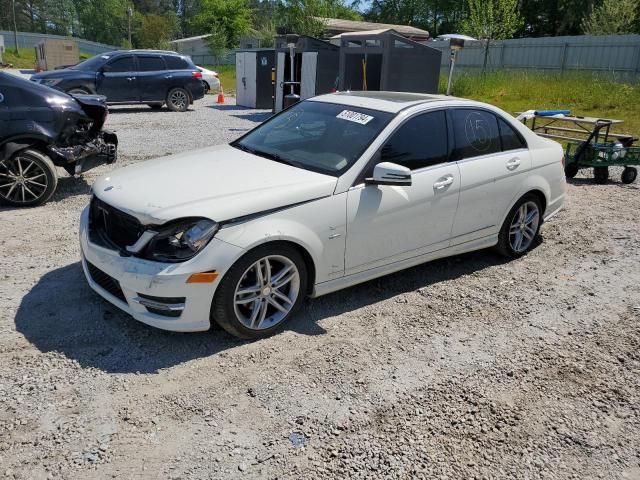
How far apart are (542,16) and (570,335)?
1876 inches

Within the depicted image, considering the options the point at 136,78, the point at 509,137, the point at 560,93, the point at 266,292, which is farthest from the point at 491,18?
the point at 266,292

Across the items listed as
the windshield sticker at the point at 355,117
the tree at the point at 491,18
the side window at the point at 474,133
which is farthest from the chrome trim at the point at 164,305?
the tree at the point at 491,18

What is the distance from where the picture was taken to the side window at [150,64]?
1650cm


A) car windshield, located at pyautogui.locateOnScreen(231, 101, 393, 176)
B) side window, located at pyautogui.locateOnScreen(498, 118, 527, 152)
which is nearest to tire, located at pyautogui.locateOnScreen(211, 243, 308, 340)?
Result: car windshield, located at pyautogui.locateOnScreen(231, 101, 393, 176)

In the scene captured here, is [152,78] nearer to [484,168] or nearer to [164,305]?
[484,168]

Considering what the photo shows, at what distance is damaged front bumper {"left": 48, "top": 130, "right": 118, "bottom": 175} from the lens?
22.0 feet

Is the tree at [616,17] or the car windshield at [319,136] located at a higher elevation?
the tree at [616,17]

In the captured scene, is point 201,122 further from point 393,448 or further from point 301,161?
point 393,448

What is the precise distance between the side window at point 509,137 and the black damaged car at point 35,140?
192 inches

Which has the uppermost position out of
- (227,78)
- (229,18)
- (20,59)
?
(229,18)

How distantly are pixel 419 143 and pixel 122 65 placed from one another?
14.0 meters

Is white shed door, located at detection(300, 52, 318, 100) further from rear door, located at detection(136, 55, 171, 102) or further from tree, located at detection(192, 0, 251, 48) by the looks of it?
tree, located at detection(192, 0, 251, 48)

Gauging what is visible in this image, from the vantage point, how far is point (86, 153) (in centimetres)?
699

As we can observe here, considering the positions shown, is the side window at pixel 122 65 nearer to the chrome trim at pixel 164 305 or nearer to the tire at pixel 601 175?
the tire at pixel 601 175
